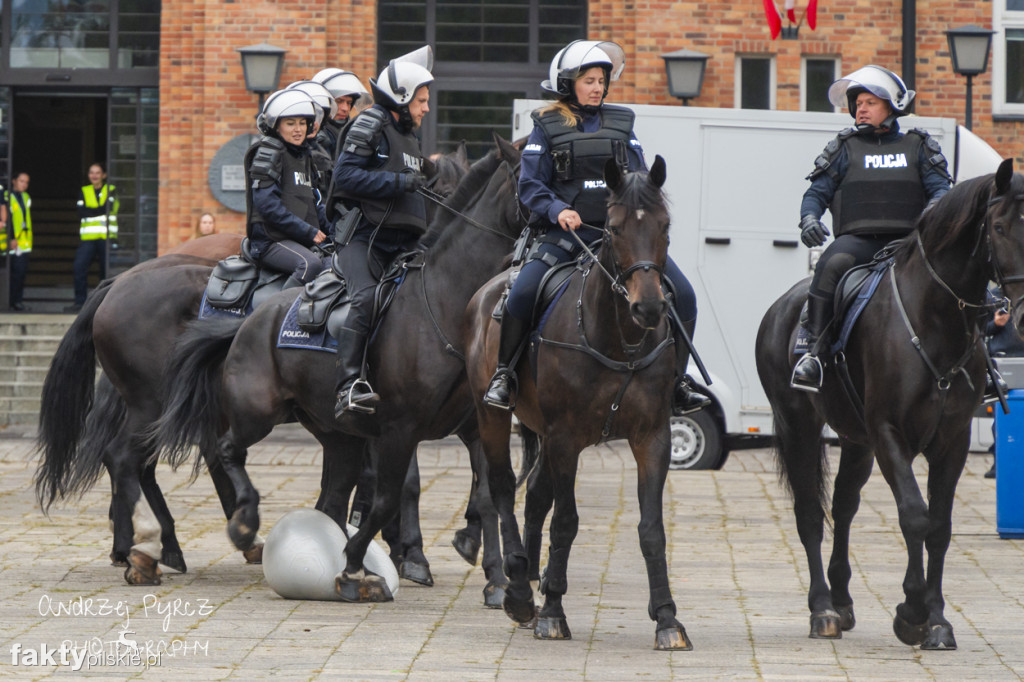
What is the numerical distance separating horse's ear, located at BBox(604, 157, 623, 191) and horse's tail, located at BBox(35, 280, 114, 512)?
4545mm

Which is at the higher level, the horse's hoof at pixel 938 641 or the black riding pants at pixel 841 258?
the black riding pants at pixel 841 258

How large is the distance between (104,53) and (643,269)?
16774 mm

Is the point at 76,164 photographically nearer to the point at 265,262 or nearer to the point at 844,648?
the point at 265,262

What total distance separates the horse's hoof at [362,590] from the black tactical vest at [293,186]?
249cm

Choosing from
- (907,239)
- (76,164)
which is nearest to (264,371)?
(907,239)

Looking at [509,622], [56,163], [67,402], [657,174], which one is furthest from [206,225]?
[657,174]

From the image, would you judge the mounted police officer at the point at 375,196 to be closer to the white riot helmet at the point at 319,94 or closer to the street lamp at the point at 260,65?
the white riot helmet at the point at 319,94

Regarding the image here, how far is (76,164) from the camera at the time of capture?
28.1 metres

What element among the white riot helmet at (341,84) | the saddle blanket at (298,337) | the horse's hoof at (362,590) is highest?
the white riot helmet at (341,84)

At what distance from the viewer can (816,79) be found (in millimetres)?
20891

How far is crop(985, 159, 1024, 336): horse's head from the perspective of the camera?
6.80 meters

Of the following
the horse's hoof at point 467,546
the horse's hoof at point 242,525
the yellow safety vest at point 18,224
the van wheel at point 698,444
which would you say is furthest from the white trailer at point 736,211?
the yellow safety vest at point 18,224

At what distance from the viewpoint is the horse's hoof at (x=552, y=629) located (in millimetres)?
7387

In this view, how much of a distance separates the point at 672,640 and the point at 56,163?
76.3 ft
